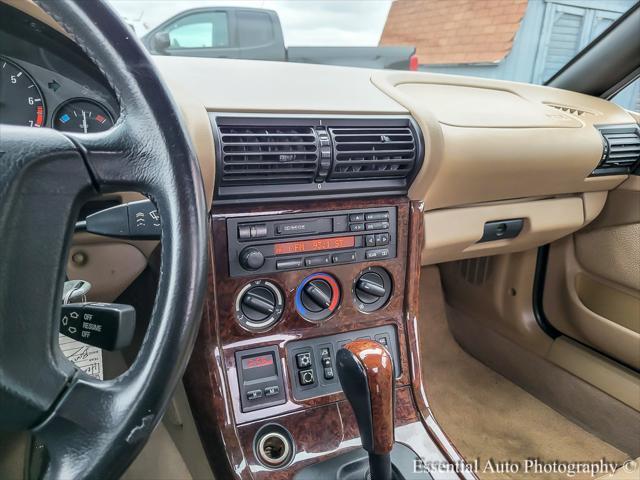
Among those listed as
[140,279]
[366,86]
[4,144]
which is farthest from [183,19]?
[4,144]

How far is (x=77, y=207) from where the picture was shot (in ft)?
1.86

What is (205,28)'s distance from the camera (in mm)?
3410

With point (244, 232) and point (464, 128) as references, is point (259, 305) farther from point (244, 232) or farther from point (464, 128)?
point (464, 128)

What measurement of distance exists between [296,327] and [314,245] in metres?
0.19

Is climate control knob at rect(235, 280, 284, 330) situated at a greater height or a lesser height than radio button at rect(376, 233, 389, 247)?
lesser

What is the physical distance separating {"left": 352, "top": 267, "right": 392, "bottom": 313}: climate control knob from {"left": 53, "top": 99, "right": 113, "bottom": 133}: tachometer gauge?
2.04ft

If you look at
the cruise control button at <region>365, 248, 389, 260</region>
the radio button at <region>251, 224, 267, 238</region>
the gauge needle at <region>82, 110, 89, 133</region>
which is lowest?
the cruise control button at <region>365, 248, 389, 260</region>

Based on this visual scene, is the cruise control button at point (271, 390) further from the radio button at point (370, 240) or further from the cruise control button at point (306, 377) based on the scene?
the radio button at point (370, 240)

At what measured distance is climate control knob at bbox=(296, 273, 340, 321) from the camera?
1181 mm

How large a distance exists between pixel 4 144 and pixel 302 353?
2.61 ft

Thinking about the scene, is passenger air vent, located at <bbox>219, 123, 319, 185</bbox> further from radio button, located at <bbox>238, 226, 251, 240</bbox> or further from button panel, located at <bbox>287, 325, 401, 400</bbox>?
button panel, located at <bbox>287, 325, 401, 400</bbox>

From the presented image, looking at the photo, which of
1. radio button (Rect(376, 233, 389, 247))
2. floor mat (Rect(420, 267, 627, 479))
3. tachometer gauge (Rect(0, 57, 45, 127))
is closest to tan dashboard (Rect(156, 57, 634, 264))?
A: radio button (Rect(376, 233, 389, 247))

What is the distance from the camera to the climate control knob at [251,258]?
108cm

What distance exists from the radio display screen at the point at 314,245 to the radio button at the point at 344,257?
0.05ft
